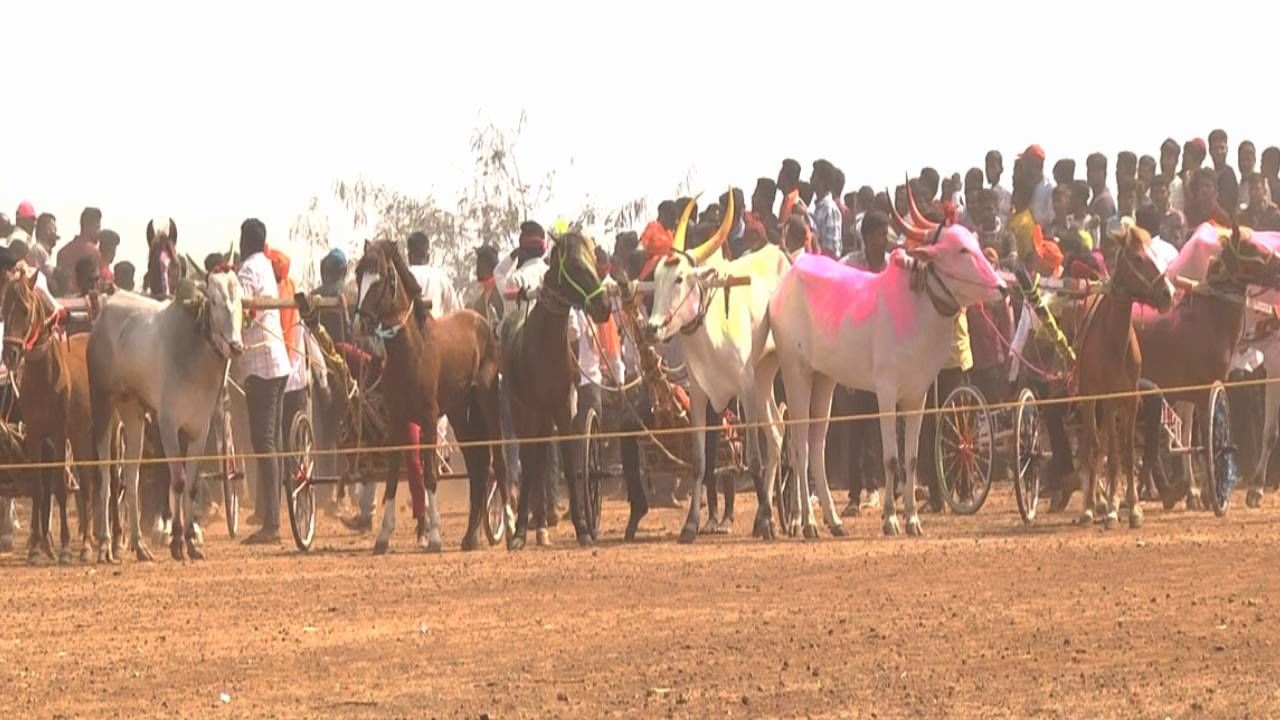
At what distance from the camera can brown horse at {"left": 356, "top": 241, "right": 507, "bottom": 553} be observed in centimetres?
2192

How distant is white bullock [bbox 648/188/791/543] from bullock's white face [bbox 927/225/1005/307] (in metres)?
1.64

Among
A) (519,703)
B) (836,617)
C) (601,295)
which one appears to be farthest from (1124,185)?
(519,703)

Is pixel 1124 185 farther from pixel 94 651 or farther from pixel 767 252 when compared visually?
pixel 94 651

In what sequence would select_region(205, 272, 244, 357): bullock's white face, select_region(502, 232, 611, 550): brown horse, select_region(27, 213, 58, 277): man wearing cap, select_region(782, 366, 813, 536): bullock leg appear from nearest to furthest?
select_region(205, 272, 244, 357): bullock's white face, select_region(502, 232, 611, 550): brown horse, select_region(782, 366, 813, 536): bullock leg, select_region(27, 213, 58, 277): man wearing cap

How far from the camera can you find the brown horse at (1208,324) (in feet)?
76.5

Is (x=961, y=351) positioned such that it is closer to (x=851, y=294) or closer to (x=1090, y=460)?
(x=851, y=294)

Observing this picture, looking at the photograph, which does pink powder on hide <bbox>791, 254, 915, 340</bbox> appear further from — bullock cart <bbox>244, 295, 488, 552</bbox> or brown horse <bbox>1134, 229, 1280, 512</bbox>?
bullock cart <bbox>244, 295, 488, 552</bbox>

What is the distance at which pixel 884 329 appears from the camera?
74.0 ft

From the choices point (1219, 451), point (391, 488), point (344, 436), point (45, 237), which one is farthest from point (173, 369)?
point (45, 237)

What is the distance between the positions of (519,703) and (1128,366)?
1104 centimetres

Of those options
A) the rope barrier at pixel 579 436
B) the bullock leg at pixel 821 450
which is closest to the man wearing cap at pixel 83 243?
the rope barrier at pixel 579 436

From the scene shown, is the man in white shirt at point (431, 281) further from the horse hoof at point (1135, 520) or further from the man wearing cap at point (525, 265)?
the horse hoof at point (1135, 520)

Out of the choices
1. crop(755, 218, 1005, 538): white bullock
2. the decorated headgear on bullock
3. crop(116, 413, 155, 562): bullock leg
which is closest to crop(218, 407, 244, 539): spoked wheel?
crop(116, 413, 155, 562): bullock leg

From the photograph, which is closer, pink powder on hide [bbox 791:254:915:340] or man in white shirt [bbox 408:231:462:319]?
pink powder on hide [bbox 791:254:915:340]
